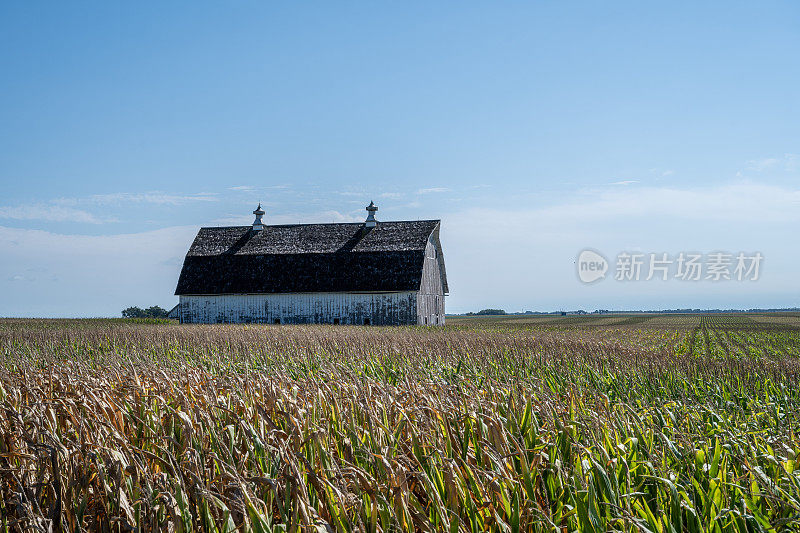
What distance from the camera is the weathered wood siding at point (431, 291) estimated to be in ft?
123

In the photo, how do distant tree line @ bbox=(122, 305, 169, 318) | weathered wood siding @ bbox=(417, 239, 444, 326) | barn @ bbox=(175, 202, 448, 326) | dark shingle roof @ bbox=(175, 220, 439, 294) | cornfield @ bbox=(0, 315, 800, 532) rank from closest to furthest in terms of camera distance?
cornfield @ bbox=(0, 315, 800, 532) → barn @ bbox=(175, 202, 448, 326) → dark shingle roof @ bbox=(175, 220, 439, 294) → weathered wood siding @ bbox=(417, 239, 444, 326) → distant tree line @ bbox=(122, 305, 169, 318)

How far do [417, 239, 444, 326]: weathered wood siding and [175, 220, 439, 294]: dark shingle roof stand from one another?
3.82 feet

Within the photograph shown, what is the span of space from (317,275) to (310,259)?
1.29 m

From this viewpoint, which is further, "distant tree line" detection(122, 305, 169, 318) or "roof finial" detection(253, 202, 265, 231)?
"distant tree line" detection(122, 305, 169, 318)

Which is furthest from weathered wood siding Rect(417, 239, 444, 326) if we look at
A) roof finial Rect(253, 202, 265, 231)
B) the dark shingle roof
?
roof finial Rect(253, 202, 265, 231)

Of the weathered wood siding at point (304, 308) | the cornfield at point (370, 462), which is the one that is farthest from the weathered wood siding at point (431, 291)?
the cornfield at point (370, 462)

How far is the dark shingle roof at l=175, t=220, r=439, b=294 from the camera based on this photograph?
1463 inches

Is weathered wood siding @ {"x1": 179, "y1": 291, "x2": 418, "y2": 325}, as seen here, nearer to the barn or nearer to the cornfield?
the barn

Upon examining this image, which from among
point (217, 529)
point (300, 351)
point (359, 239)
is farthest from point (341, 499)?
point (359, 239)

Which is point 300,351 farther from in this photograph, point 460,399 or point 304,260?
point 304,260

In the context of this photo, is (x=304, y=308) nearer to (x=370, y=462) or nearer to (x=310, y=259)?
(x=310, y=259)

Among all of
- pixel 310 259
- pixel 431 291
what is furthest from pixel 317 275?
pixel 431 291

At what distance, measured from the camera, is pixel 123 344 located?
15758 mm

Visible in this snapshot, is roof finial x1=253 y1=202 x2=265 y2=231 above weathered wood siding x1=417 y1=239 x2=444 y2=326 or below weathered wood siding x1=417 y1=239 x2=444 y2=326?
above
